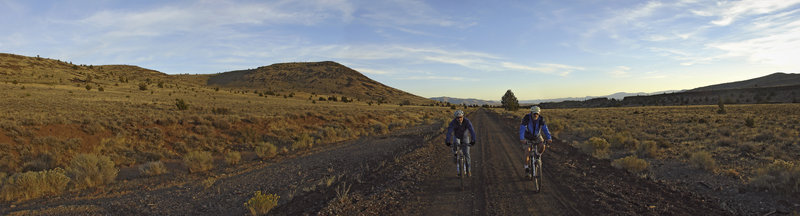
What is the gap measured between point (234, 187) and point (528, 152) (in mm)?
9168

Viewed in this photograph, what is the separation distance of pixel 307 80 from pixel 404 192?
400ft

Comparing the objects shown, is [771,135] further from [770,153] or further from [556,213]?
[556,213]

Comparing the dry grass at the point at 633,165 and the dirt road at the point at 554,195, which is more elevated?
the dry grass at the point at 633,165

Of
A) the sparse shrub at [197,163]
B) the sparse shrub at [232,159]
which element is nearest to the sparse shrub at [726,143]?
the sparse shrub at [232,159]

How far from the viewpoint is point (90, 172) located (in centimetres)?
1102

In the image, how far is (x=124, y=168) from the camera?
44.8 feet

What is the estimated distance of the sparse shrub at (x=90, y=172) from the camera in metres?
10.8

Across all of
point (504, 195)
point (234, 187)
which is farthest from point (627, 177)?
point (234, 187)

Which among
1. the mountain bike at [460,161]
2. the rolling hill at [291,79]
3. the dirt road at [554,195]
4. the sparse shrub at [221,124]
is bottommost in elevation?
the dirt road at [554,195]

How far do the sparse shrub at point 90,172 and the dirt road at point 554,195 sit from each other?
1097 cm

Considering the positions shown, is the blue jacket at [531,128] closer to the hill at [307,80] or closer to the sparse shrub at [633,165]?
the sparse shrub at [633,165]

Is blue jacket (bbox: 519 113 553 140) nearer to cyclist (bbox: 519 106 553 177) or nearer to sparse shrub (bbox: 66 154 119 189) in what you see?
cyclist (bbox: 519 106 553 177)

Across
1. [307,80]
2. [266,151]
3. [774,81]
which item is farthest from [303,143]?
[774,81]

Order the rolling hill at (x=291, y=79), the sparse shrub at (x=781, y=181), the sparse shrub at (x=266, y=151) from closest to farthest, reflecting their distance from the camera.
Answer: the sparse shrub at (x=781, y=181) → the sparse shrub at (x=266, y=151) → the rolling hill at (x=291, y=79)
